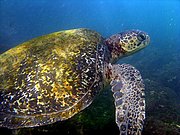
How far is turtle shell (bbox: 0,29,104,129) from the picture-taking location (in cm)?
267

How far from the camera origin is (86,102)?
283 centimetres

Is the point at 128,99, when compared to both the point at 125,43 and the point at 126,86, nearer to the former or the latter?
the point at 126,86

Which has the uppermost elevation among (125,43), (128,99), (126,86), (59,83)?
(125,43)

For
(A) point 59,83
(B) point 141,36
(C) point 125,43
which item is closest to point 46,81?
(A) point 59,83

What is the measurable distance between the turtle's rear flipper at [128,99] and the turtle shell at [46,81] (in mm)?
302

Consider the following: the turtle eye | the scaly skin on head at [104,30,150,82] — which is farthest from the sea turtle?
the turtle eye

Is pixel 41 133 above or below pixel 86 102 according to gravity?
below

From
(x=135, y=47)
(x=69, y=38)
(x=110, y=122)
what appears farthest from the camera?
(x=135, y=47)

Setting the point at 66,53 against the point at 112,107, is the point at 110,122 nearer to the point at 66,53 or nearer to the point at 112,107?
the point at 112,107

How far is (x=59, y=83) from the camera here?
2.79m

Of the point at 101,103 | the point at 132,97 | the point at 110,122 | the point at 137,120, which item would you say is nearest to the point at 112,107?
the point at 101,103

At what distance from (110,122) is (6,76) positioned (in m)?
1.60

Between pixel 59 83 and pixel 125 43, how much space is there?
1963mm

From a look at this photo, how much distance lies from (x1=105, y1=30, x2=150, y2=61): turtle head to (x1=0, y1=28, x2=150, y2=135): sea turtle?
32.4 inches
